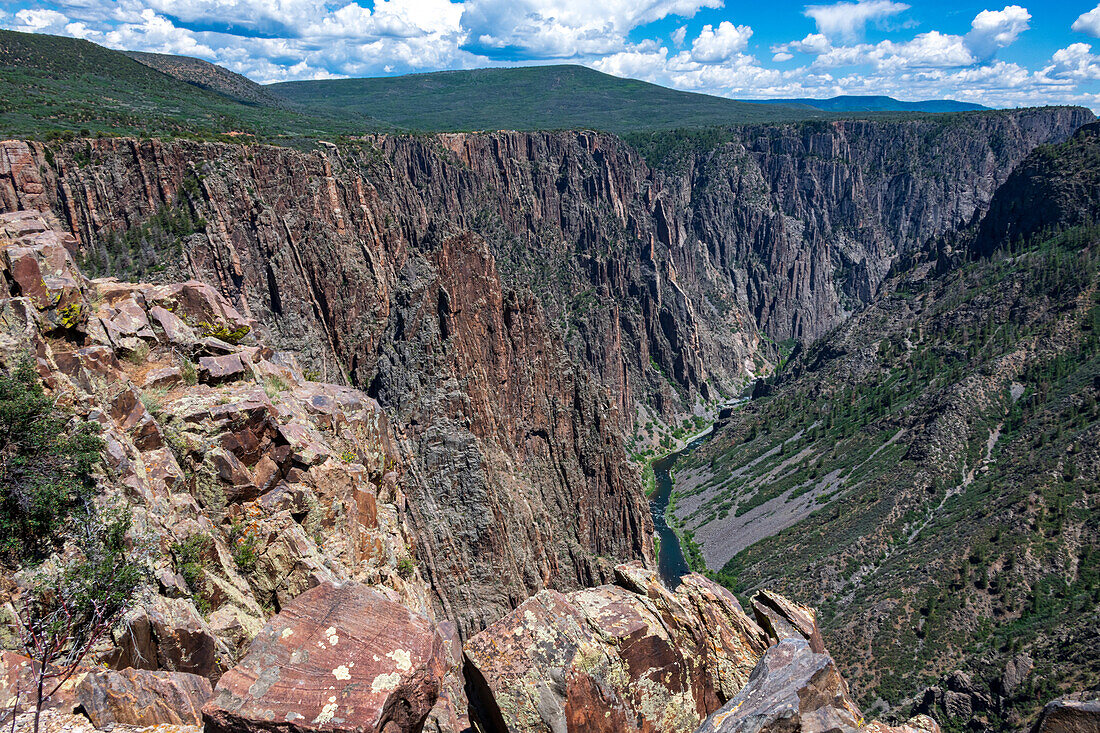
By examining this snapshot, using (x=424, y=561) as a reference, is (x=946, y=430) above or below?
below

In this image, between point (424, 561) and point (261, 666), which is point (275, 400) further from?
point (424, 561)

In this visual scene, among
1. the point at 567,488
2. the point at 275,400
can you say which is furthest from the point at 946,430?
the point at 275,400

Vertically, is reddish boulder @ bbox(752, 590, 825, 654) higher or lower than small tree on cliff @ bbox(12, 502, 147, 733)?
lower

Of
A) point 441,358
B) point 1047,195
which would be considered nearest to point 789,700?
point 441,358

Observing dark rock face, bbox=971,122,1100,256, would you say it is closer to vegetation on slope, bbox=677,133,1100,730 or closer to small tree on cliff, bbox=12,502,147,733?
vegetation on slope, bbox=677,133,1100,730

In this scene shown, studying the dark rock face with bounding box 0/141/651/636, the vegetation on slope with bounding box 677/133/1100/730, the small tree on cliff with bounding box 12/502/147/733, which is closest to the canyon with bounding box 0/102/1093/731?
the dark rock face with bounding box 0/141/651/636
